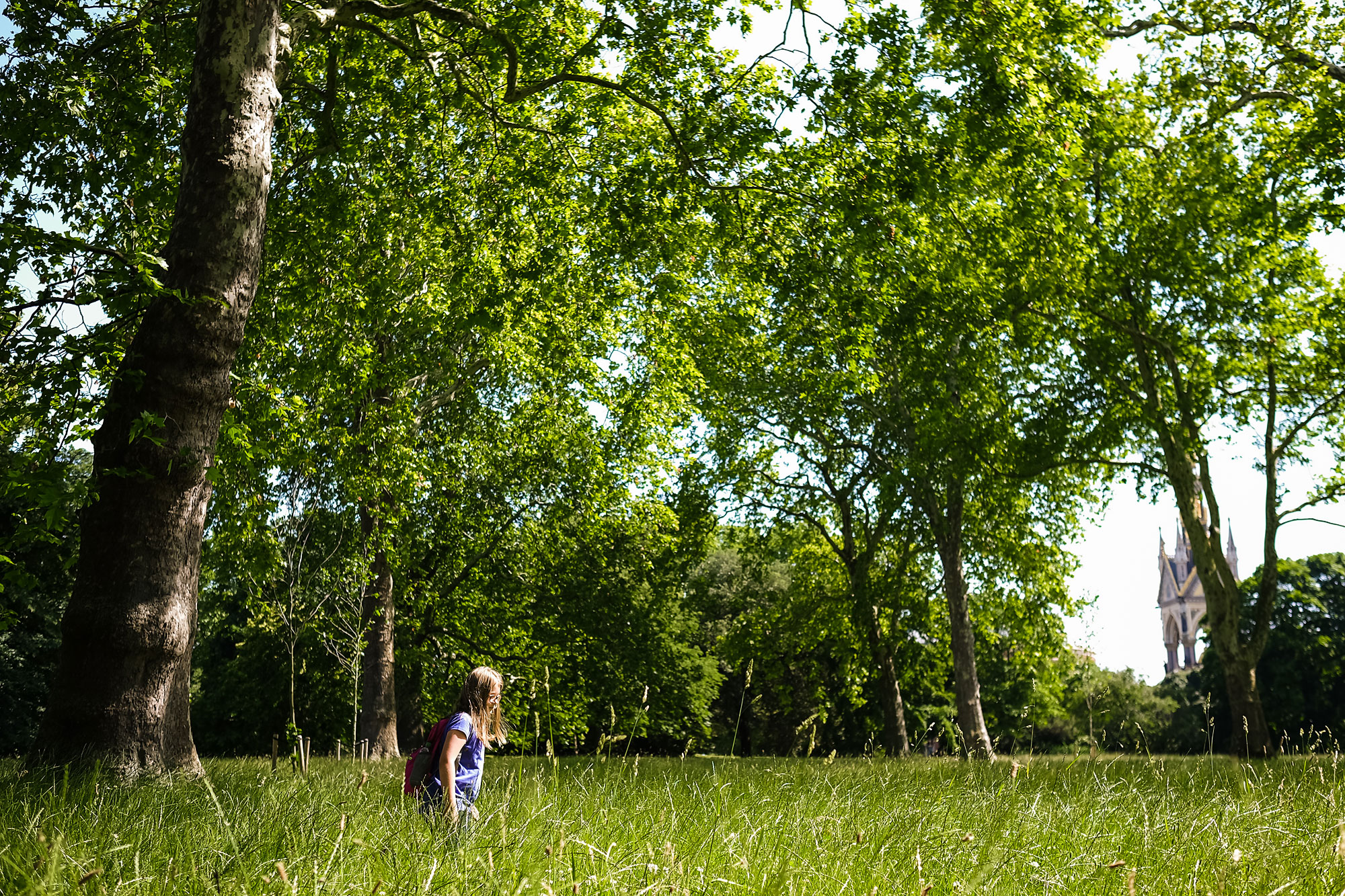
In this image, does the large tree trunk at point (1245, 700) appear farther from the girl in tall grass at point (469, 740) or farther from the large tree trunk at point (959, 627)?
the girl in tall grass at point (469, 740)

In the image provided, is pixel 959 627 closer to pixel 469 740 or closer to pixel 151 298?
pixel 469 740

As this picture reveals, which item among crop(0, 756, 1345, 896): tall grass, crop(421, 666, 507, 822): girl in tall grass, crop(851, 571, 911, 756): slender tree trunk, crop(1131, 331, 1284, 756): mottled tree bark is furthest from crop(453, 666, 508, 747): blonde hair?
crop(851, 571, 911, 756): slender tree trunk

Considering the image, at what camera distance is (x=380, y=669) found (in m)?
19.3

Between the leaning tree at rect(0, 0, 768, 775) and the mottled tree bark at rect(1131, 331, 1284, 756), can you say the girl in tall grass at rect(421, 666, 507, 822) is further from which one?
the mottled tree bark at rect(1131, 331, 1284, 756)

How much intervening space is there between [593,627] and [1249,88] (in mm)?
18619

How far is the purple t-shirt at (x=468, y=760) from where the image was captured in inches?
192

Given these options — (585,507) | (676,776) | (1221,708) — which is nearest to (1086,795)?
(676,776)

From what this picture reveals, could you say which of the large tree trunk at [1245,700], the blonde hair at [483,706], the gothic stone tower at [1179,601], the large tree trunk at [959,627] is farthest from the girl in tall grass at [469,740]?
the gothic stone tower at [1179,601]

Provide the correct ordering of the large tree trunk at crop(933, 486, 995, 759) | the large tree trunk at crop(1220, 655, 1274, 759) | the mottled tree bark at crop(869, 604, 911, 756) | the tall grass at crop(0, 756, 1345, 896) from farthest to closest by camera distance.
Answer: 1. the mottled tree bark at crop(869, 604, 911, 756)
2. the large tree trunk at crop(933, 486, 995, 759)
3. the large tree trunk at crop(1220, 655, 1274, 759)
4. the tall grass at crop(0, 756, 1345, 896)

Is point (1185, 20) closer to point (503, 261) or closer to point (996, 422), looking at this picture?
point (996, 422)

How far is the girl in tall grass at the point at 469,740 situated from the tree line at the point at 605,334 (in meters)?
0.40

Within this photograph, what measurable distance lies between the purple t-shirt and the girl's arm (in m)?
0.03

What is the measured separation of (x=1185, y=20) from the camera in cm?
1526

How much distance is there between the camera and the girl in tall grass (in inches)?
184
